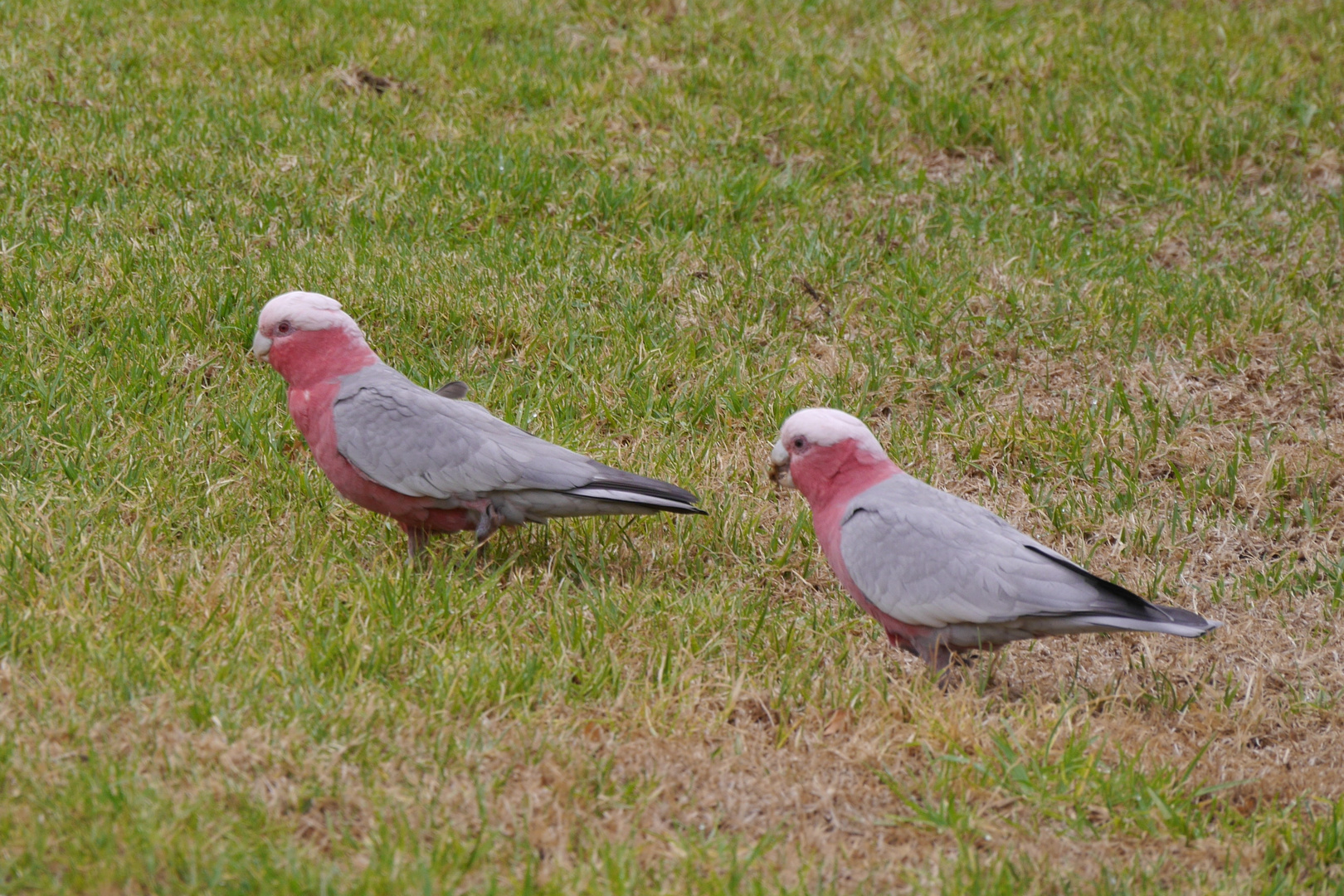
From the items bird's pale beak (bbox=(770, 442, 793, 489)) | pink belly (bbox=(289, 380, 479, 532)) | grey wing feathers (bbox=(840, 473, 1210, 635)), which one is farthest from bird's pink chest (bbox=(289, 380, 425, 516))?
grey wing feathers (bbox=(840, 473, 1210, 635))

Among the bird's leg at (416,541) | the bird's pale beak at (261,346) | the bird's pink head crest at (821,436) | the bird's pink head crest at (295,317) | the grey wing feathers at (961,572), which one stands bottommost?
the bird's leg at (416,541)

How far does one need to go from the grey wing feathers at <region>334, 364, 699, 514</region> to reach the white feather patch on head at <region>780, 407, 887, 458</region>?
1.23 ft

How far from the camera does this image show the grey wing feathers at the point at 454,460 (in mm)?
3594

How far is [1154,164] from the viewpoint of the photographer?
6.54 meters

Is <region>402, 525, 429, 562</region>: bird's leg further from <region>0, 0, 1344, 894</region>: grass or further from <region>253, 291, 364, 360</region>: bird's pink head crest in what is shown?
<region>253, 291, 364, 360</region>: bird's pink head crest

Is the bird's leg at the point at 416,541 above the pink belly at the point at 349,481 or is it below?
below

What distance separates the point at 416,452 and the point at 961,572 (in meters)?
1.58

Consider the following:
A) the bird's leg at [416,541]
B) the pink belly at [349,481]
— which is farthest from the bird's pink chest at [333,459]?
the bird's leg at [416,541]

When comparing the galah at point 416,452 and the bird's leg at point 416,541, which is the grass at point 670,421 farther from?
the galah at point 416,452

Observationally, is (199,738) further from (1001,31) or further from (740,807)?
(1001,31)

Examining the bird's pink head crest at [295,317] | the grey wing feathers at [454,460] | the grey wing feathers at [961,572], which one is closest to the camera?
the grey wing feathers at [961,572]

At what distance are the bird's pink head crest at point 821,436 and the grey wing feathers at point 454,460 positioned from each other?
0.31 m

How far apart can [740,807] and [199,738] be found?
47.2 inches

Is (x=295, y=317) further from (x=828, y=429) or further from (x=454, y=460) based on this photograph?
(x=828, y=429)
